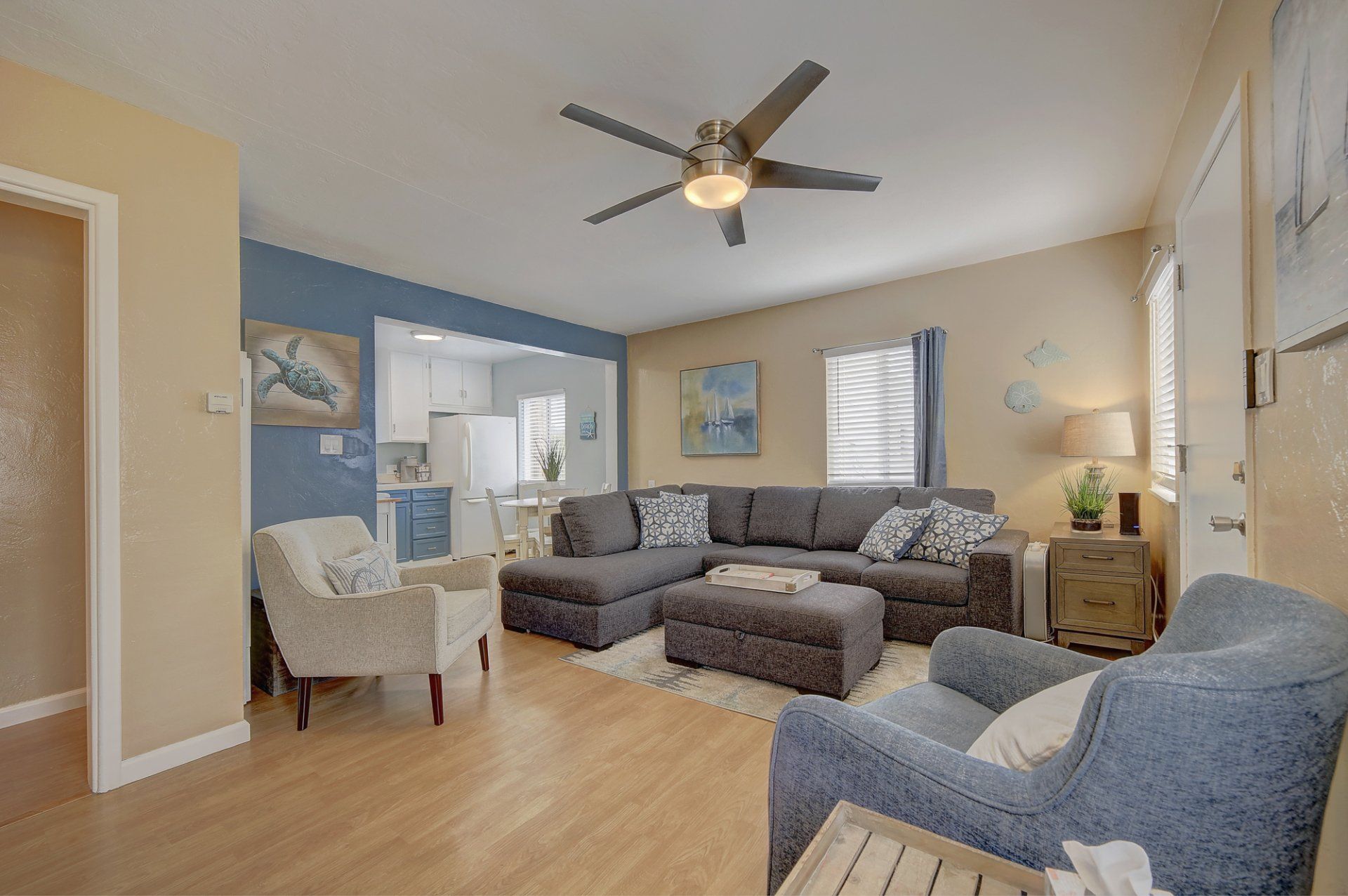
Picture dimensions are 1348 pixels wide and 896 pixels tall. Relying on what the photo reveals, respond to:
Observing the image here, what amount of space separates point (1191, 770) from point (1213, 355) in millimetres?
1712

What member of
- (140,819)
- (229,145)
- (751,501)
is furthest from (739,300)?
(140,819)

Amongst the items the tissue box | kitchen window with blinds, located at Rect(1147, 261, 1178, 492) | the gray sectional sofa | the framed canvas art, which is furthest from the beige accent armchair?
kitchen window with blinds, located at Rect(1147, 261, 1178, 492)

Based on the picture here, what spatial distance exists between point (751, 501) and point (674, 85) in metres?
3.24

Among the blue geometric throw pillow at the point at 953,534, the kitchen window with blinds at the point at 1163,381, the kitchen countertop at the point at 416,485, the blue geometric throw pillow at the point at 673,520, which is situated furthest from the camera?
the kitchen countertop at the point at 416,485

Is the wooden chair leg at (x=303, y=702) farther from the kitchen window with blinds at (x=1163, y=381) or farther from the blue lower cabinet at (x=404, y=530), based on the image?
the kitchen window with blinds at (x=1163, y=381)

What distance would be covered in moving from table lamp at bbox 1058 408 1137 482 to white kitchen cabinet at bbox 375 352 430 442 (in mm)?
6197

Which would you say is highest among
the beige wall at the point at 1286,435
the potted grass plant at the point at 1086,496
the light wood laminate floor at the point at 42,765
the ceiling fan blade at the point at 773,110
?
the ceiling fan blade at the point at 773,110

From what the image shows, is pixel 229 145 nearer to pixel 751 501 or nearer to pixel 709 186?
pixel 709 186

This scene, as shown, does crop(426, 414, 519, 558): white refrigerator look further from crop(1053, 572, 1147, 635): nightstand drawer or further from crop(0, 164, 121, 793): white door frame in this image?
crop(1053, 572, 1147, 635): nightstand drawer

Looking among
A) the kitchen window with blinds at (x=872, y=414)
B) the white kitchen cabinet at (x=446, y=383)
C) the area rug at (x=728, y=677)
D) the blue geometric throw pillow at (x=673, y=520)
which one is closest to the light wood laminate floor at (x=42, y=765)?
the area rug at (x=728, y=677)

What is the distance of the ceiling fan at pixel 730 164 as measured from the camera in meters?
1.97

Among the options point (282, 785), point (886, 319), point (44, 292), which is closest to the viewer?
point (282, 785)

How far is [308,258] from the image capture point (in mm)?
3725

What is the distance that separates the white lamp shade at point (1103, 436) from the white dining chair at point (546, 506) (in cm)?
371
